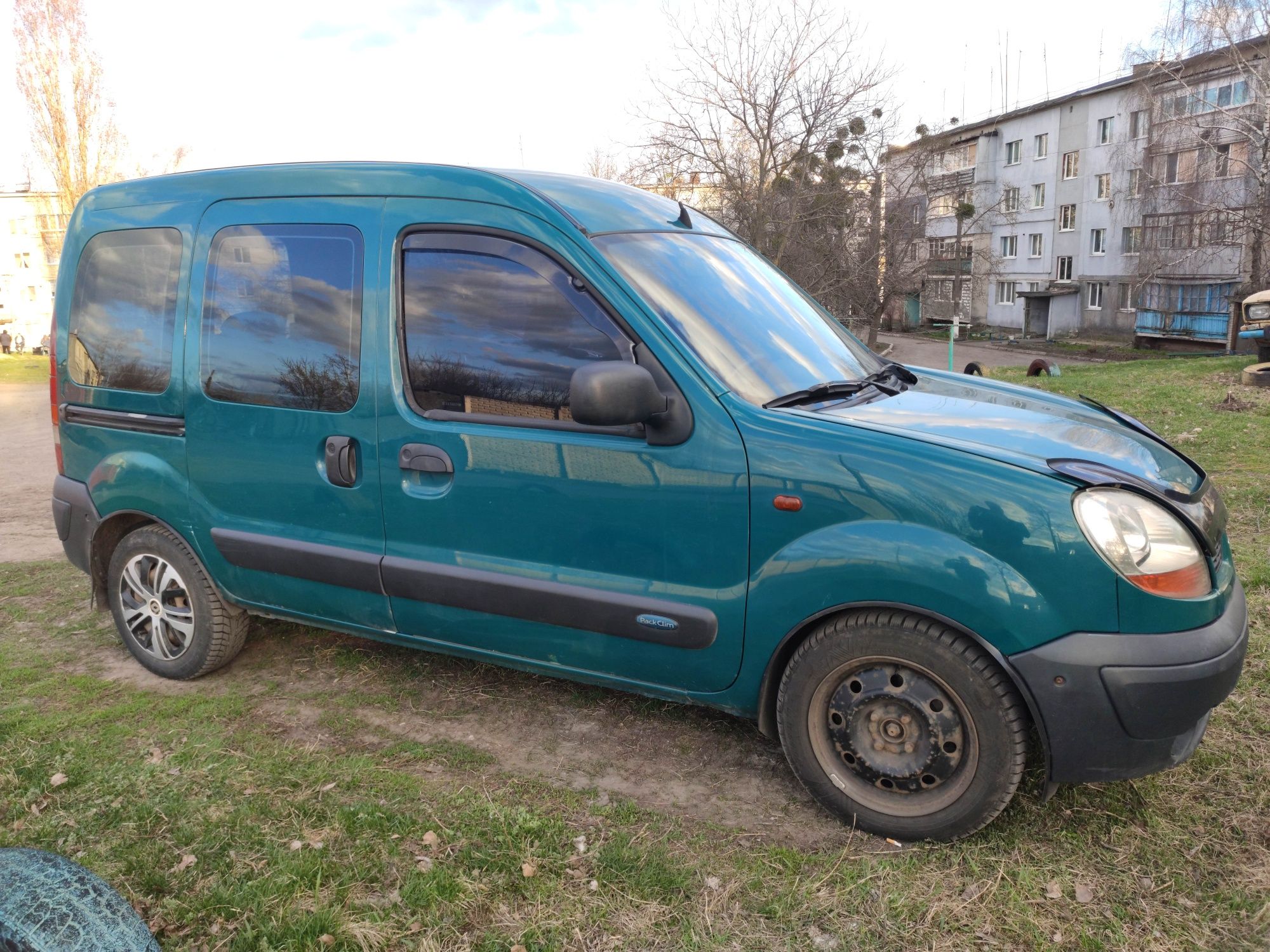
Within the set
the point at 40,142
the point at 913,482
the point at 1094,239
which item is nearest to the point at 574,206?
the point at 913,482

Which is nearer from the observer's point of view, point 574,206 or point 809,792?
point 809,792

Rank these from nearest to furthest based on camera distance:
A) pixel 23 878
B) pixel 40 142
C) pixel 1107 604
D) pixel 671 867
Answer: pixel 23 878, pixel 1107 604, pixel 671 867, pixel 40 142

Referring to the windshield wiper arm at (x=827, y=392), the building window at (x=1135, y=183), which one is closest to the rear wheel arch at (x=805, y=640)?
the windshield wiper arm at (x=827, y=392)

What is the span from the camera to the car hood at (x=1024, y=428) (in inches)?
115

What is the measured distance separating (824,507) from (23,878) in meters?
2.25

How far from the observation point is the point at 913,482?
110 inches

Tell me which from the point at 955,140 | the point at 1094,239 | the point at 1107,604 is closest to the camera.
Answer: the point at 1107,604

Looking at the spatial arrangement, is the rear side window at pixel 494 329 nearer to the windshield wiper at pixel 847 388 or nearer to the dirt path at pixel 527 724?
the windshield wiper at pixel 847 388

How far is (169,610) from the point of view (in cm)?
439

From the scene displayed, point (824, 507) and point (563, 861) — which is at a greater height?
point (824, 507)

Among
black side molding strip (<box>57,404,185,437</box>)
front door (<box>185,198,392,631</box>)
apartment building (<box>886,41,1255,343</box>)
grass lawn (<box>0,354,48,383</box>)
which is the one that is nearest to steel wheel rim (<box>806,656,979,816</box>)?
front door (<box>185,198,392,631</box>)

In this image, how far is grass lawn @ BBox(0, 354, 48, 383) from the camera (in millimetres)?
23375

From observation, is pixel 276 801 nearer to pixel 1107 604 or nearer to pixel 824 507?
pixel 824 507

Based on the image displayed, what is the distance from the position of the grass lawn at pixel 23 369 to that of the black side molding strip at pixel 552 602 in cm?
2334
